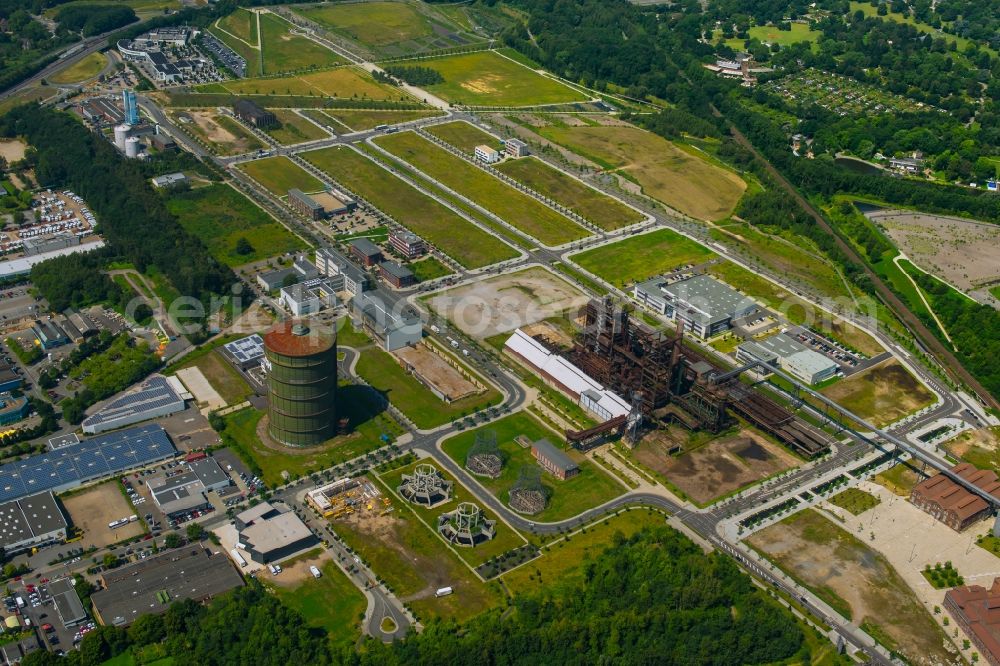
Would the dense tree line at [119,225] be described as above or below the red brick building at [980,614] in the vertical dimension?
below

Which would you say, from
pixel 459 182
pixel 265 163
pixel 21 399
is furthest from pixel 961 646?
pixel 265 163

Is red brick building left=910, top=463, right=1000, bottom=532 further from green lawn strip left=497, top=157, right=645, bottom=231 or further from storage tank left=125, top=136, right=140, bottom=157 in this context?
storage tank left=125, top=136, right=140, bottom=157

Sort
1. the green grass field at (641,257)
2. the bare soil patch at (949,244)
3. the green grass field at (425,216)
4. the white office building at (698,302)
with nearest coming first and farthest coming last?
the white office building at (698,302) → the green grass field at (641,257) → the green grass field at (425,216) → the bare soil patch at (949,244)

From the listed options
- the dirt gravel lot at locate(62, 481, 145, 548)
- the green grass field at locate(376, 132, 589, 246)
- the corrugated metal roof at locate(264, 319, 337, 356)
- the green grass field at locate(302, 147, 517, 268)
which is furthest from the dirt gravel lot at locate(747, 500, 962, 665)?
the green grass field at locate(376, 132, 589, 246)

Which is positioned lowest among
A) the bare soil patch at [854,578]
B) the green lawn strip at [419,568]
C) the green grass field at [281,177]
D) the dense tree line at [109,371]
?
the green grass field at [281,177]

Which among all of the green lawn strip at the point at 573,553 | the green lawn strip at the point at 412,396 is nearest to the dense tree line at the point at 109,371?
the green lawn strip at the point at 412,396

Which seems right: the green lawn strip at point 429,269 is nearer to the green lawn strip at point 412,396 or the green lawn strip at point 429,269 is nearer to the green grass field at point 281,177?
the green lawn strip at point 412,396
